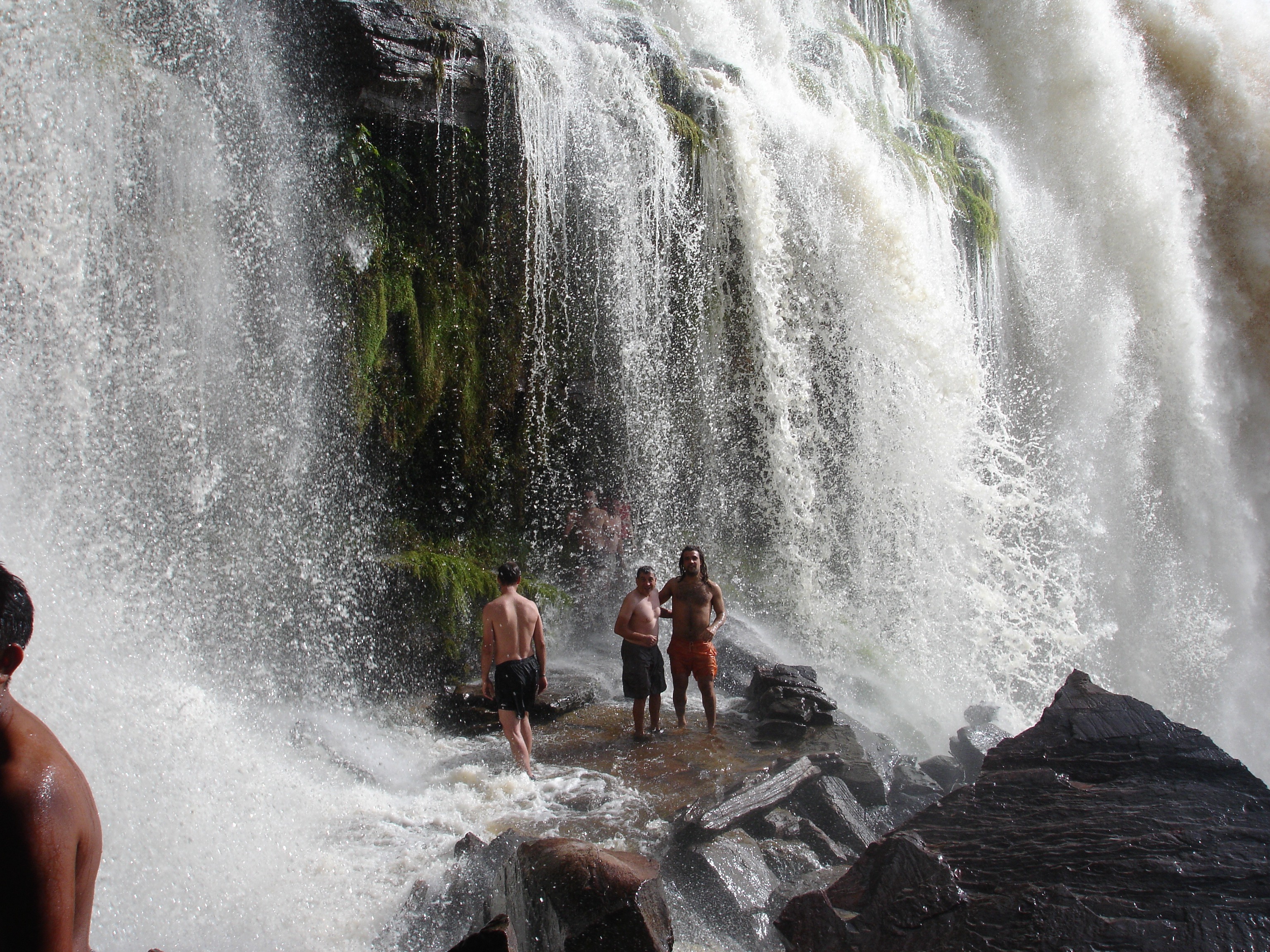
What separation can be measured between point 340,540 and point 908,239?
24.9ft

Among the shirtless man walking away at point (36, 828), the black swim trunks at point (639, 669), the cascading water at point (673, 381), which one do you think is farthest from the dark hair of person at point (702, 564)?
the shirtless man walking away at point (36, 828)

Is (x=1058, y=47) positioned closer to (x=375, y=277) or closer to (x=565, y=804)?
(x=375, y=277)

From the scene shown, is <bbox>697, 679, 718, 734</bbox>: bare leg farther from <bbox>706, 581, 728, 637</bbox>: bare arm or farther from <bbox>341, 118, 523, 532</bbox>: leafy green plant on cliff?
<bbox>341, 118, 523, 532</bbox>: leafy green plant on cliff

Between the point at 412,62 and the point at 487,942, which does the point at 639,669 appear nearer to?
the point at 487,942

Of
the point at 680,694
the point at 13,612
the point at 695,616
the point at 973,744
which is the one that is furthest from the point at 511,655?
the point at 973,744

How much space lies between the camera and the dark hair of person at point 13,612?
1.54 meters

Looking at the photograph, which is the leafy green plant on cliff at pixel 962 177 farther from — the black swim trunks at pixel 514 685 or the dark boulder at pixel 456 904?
the dark boulder at pixel 456 904

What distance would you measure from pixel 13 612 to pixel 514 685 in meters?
3.70

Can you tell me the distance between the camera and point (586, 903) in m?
2.94

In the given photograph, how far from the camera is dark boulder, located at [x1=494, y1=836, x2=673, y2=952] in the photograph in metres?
2.89

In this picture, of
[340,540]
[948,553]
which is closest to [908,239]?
[948,553]

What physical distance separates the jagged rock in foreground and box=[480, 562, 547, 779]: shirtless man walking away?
2.31m

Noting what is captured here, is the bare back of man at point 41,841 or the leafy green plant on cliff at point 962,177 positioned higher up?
the leafy green plant on cliff at point 962,177

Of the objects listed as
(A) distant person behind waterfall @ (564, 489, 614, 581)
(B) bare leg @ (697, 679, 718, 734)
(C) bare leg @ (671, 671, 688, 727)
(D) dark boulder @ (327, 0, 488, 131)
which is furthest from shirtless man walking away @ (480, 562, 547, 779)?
(D) dark boulder @ (327, 0, 488, 131)
